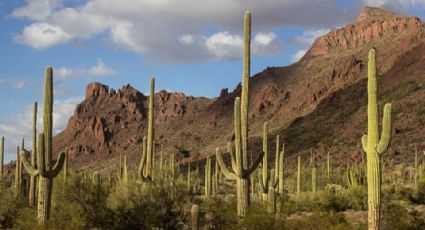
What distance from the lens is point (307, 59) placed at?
385 ft

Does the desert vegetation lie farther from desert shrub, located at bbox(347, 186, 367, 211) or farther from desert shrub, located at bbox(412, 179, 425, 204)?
desert shrub, located at bbox(412, 179, 425, 204)

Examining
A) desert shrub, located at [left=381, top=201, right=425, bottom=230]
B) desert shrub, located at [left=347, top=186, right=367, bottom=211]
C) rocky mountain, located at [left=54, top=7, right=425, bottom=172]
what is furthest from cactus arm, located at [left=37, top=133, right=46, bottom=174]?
rocky mountain, located at [left=54, top=7, right=425, bottom=172]

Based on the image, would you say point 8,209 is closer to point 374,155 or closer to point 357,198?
point 374,155

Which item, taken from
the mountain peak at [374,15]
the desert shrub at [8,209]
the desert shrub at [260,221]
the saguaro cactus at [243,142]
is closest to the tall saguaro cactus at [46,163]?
the desert shrub at [8,209]

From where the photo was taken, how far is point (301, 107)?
91188 millimetres

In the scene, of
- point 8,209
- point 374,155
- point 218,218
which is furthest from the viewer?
point 8,209

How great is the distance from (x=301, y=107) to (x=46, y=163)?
249ft

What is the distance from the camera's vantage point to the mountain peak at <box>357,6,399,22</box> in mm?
124694

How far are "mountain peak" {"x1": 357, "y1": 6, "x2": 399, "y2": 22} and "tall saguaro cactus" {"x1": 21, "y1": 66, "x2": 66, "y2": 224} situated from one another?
112096 millimetres

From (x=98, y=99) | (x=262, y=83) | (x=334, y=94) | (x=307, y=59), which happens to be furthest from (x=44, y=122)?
(x=98, y=99)

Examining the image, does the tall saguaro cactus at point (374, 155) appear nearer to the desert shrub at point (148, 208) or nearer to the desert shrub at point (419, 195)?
the desert shrub at point (148, 208)

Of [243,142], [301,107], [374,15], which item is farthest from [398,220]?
[374,15]

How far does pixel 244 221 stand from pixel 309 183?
25373mm

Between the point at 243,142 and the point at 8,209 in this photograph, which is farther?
the point at 8,209
